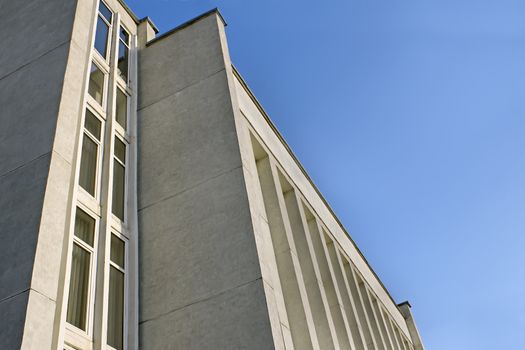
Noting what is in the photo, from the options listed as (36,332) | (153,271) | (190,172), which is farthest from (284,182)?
(36,332)

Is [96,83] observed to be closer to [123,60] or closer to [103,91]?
[103,91]

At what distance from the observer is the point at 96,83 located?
565 inches

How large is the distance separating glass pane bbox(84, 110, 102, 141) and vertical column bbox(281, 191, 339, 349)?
291 inches

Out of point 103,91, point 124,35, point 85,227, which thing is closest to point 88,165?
point 85,227

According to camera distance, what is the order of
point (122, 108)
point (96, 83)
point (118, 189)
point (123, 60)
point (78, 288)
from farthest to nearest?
point (123, 60) < point (122, 108) < point (96, 83) < point (118, 189) < point (78, 288)

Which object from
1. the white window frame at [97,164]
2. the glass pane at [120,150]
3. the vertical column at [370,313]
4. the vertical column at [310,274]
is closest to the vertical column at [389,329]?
the vertical column at [370,313]

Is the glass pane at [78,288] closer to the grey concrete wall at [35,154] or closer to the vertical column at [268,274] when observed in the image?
the grey concrete wall at [35,154]

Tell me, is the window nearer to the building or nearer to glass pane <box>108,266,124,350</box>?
the building

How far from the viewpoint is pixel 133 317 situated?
1116 cm

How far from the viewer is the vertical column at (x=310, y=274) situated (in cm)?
1593

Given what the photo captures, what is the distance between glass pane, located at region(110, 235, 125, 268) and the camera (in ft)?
38.7

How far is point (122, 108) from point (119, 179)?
2642 mm

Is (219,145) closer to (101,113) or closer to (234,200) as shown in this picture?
(234,200)

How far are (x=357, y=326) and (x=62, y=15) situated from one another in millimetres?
13243
